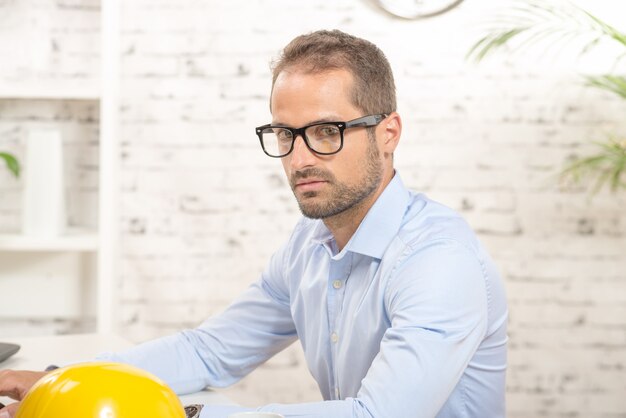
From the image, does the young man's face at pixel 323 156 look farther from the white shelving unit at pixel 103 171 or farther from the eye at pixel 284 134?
the white shelving unit at pixel 103 171

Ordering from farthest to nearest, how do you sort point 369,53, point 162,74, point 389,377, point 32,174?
point 162,74 < point 32,174 < point 369,53 < point 389,377

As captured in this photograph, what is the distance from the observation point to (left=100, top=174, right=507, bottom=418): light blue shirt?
129cm

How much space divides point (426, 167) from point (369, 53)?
4.78ft

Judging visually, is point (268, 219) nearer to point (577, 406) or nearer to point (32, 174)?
point (32, 174)

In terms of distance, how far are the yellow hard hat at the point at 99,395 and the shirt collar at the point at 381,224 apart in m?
0.82

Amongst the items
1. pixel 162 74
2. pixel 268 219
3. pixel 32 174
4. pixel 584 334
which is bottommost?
pixel 584 334

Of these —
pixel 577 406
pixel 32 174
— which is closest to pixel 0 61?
pixel 32 174

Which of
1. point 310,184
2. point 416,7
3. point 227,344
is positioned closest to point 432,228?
point 310,184

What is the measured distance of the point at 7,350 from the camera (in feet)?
5.91

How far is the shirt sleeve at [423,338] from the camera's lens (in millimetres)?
1257

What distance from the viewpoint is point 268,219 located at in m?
3.05

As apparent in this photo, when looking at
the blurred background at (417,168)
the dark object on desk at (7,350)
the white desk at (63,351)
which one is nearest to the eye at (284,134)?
the white desk at (63,351)

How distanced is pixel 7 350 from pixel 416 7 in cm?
182

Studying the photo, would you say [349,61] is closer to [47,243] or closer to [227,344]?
[227,344]
